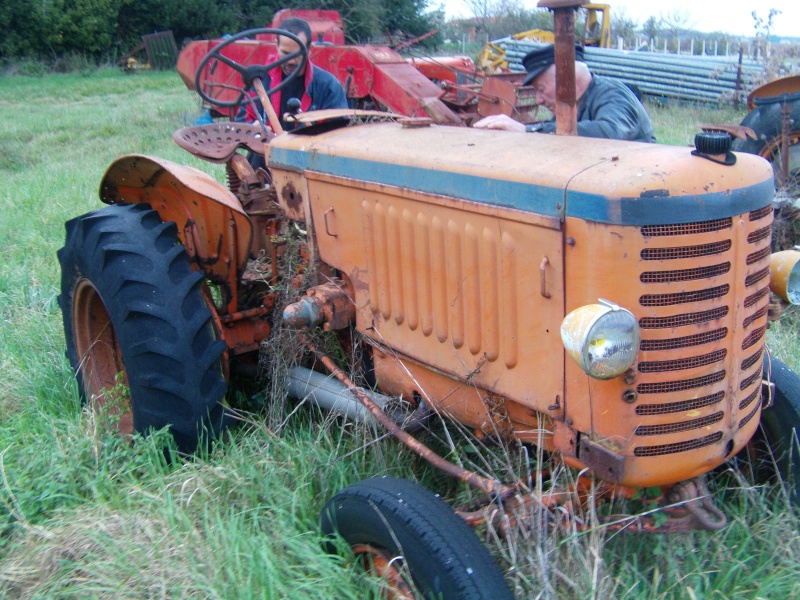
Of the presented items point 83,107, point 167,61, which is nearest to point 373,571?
point 83,107

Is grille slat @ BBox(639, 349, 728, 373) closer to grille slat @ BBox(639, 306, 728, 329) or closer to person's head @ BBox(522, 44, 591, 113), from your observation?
grille slat @ BBox(639, 306, 728, 329)

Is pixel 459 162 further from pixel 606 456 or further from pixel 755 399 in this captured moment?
pixel 755 399

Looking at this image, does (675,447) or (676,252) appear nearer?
(676,252)

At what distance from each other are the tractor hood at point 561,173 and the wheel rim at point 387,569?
1.02 m

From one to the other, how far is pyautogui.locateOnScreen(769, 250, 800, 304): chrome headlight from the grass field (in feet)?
2.08

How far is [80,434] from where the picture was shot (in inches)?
121

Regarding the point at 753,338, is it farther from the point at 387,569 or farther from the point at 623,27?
the point at 623,27

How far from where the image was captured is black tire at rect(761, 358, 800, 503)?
254 centimetres

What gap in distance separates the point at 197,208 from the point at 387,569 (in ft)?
6.06

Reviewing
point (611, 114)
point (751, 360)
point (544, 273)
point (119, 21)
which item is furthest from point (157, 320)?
point (119, 21)

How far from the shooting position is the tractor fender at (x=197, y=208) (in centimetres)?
321

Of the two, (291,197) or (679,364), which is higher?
(291,197)

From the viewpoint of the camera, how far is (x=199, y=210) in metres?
3.30

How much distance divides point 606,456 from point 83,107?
15904 mm
